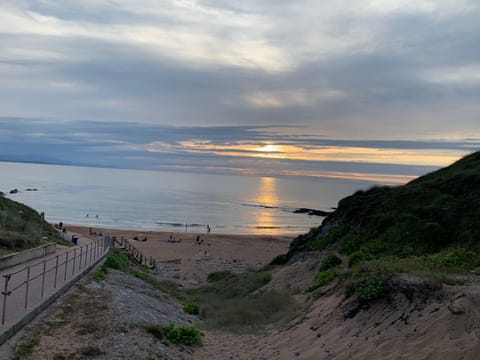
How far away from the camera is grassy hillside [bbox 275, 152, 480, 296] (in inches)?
513

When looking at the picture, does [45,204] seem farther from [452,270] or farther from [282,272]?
[452,270]

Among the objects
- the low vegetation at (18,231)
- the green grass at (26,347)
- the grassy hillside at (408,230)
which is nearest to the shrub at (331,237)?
the grassy hillside at (408,230)

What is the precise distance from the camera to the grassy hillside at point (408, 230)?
42.7ft

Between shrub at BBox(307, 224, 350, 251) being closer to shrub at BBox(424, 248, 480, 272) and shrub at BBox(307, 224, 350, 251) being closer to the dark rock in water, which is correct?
shrub at BBox(424, 248, 480, 272)

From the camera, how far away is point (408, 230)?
1744 centimetres

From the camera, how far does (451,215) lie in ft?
57.2

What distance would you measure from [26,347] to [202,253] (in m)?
32.3

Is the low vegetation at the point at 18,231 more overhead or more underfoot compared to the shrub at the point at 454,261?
more underfoot

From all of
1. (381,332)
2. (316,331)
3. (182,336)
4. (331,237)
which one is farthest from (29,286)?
(331,237)

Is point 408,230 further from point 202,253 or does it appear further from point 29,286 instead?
point 202,253

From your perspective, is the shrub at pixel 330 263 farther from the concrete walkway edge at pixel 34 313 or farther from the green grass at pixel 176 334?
the concrete walkway edge at pixel 34 313

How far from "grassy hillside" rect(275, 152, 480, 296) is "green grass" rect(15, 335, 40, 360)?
7.00 m

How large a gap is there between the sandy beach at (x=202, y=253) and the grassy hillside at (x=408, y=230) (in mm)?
8156

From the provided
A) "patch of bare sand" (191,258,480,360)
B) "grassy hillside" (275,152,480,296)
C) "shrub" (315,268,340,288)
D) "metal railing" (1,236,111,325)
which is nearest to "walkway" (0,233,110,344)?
"metal railing" (1,236,111,325)
